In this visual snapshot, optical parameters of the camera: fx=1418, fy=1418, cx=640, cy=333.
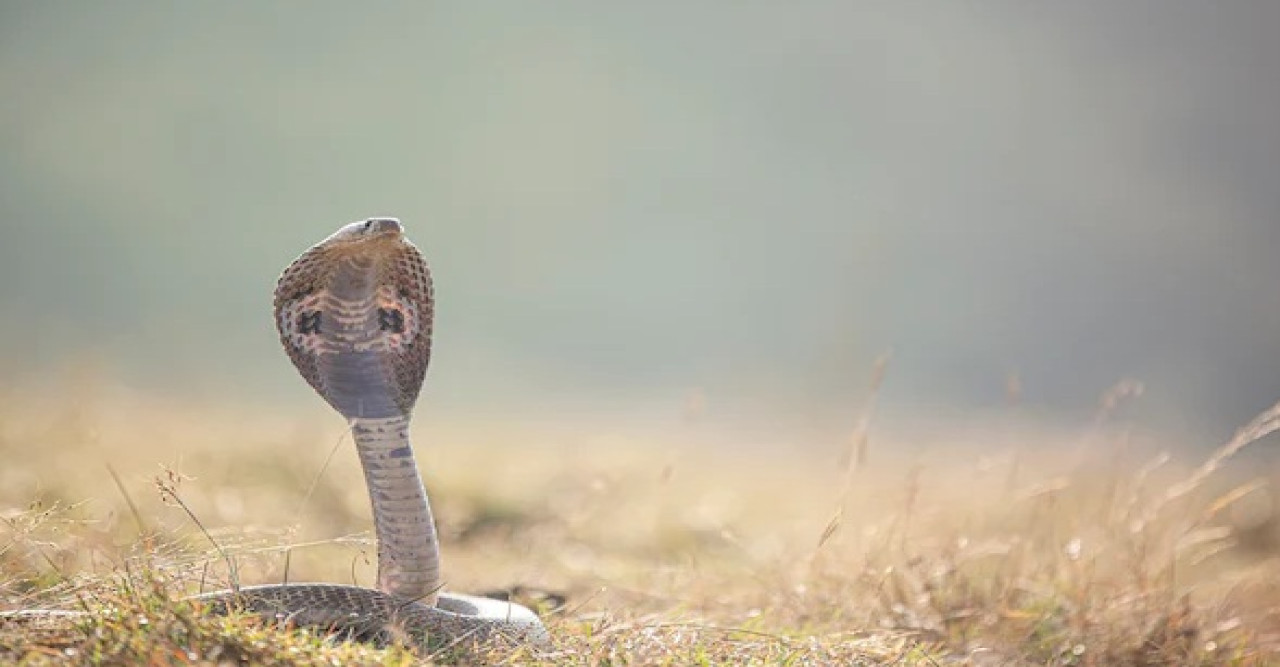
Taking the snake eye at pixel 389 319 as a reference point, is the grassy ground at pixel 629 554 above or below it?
below

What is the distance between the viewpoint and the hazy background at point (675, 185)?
154ft

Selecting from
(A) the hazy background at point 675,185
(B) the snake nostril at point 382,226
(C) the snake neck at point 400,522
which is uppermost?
(A) the hazy background at point 675,185

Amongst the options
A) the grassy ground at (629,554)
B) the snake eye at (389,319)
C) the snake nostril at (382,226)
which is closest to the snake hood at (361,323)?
the snake eye at (389,319)

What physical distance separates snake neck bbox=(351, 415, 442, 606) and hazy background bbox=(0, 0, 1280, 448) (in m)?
20.6

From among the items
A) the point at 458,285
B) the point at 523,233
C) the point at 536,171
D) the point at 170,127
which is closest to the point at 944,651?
the point at 458,285

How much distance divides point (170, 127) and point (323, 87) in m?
12.3

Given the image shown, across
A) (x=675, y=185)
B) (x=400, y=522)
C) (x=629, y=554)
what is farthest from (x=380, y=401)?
(x=675, y=185)

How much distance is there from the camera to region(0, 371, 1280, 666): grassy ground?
3713 millimetres

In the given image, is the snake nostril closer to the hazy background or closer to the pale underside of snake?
the pale underside of snake

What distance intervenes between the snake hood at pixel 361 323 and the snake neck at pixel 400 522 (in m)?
0.12

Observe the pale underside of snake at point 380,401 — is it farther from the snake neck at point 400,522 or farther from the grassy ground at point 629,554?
the grassy ground at point 629,554

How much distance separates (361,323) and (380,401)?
0.27m

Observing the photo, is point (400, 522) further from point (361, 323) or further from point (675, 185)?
point (675, 185)

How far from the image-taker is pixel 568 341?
54.5 meters
